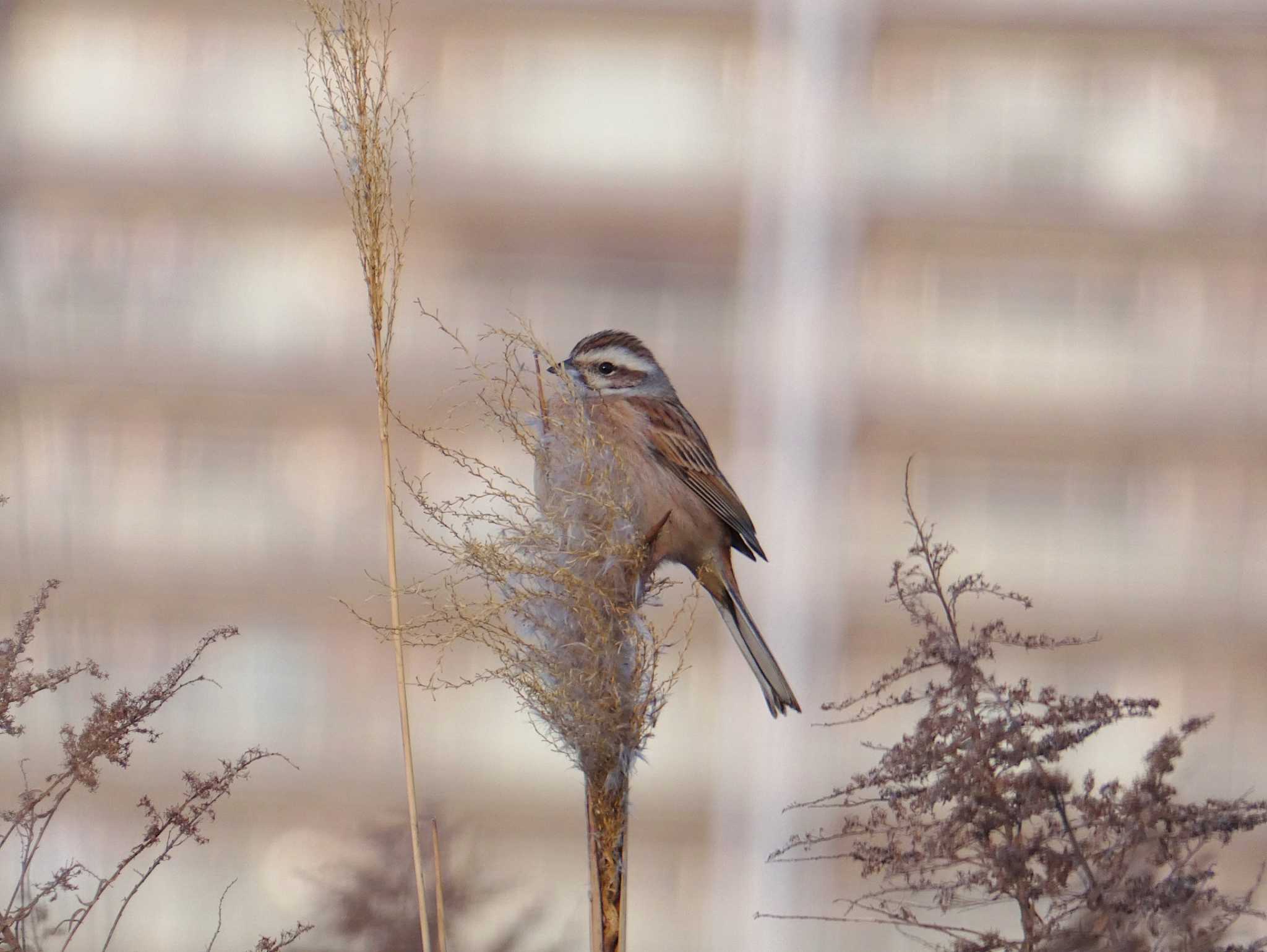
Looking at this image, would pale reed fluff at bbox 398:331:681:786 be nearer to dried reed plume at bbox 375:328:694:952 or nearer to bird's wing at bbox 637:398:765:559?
dried reed plume at bbox 375:328:694:952

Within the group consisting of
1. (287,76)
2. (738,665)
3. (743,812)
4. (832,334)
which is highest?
(287,76)

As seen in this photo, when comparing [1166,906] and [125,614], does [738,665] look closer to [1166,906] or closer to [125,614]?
[1166,906]

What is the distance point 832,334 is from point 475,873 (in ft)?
2.84

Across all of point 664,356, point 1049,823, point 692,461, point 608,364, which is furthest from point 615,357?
point 1049,823

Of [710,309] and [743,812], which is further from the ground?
[710,309]

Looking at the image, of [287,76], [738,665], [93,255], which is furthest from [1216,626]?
[93,255]

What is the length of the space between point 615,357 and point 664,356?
0.26 m

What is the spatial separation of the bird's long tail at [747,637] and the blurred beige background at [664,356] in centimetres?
21

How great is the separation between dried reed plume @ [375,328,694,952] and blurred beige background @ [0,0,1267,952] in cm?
49

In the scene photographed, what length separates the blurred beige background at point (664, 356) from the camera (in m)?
1.32

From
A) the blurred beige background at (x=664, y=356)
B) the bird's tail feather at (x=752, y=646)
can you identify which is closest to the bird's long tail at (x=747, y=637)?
the bird's tail feather at (x=752, y=646)

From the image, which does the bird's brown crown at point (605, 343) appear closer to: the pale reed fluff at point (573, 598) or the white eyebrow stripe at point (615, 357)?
the white eyebrow stripe at point (615, 357)

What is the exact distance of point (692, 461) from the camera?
1.11m

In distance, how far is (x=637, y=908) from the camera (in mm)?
1373
